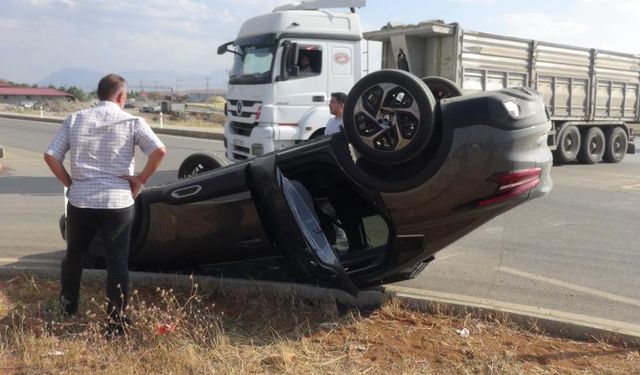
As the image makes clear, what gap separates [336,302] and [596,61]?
558 inches

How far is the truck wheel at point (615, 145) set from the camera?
16672 millimetres

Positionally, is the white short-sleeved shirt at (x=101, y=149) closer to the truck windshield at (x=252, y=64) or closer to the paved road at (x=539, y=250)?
the paved road at (x=539, y=250)

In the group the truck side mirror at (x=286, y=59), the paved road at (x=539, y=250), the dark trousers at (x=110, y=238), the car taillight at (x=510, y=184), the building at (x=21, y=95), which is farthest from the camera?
the building at (x=21, y=95)

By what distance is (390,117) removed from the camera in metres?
3.78

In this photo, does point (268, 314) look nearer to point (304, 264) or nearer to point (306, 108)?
point (304, 264)

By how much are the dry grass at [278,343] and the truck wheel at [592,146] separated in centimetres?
1339

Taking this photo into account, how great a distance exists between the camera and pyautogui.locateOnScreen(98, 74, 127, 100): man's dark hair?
3.75m

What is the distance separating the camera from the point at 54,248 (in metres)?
6.29

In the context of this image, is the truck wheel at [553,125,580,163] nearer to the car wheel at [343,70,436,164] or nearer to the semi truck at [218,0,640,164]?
the semi truck at [218,0,640,164]

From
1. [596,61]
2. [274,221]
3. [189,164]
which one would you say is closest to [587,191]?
[596,61]

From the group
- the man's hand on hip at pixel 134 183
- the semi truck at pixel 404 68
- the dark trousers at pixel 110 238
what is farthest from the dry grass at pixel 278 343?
the semi truck at pixel 404 68

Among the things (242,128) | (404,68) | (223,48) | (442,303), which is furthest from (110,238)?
(404,68)

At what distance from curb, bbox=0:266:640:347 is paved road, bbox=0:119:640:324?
43cm

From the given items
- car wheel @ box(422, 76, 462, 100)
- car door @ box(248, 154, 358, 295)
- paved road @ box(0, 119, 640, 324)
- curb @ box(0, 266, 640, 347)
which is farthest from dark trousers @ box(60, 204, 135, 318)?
car wheel @ box(422, 76, 462, 100)
